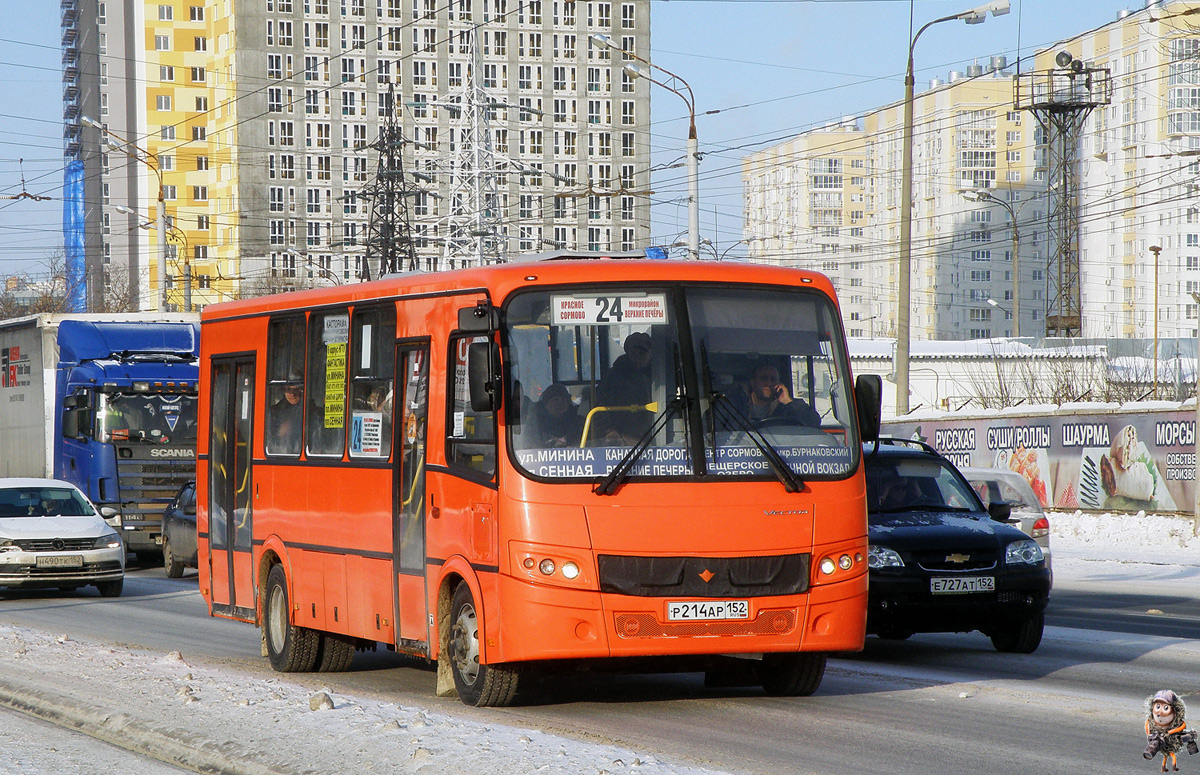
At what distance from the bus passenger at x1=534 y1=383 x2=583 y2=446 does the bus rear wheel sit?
3.59 feet

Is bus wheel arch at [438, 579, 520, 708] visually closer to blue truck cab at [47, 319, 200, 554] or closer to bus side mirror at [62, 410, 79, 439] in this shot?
blue truck cab at [47, 319, 200, 554]

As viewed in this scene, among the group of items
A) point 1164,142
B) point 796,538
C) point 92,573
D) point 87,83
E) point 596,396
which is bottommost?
point 92,573

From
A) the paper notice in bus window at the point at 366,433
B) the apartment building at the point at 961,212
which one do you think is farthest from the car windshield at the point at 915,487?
the apartment building at the point at 961,212

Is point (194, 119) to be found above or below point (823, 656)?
above

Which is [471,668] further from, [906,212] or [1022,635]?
[906,212]

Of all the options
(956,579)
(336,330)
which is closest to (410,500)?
(336,330)

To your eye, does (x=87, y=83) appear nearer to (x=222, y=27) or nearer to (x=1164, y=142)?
(x=222, y=27)

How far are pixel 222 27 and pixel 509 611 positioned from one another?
14190 centimetres

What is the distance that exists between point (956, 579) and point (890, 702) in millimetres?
2457

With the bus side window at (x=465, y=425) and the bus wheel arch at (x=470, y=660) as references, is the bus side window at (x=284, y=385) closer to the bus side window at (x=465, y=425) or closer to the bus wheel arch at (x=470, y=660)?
the bus side window at (x=465, y=425)

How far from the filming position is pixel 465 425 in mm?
9617

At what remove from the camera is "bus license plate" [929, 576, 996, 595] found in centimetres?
1219

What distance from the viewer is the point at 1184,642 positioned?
13680mm

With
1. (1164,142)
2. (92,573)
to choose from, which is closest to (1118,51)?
(1164,142)
